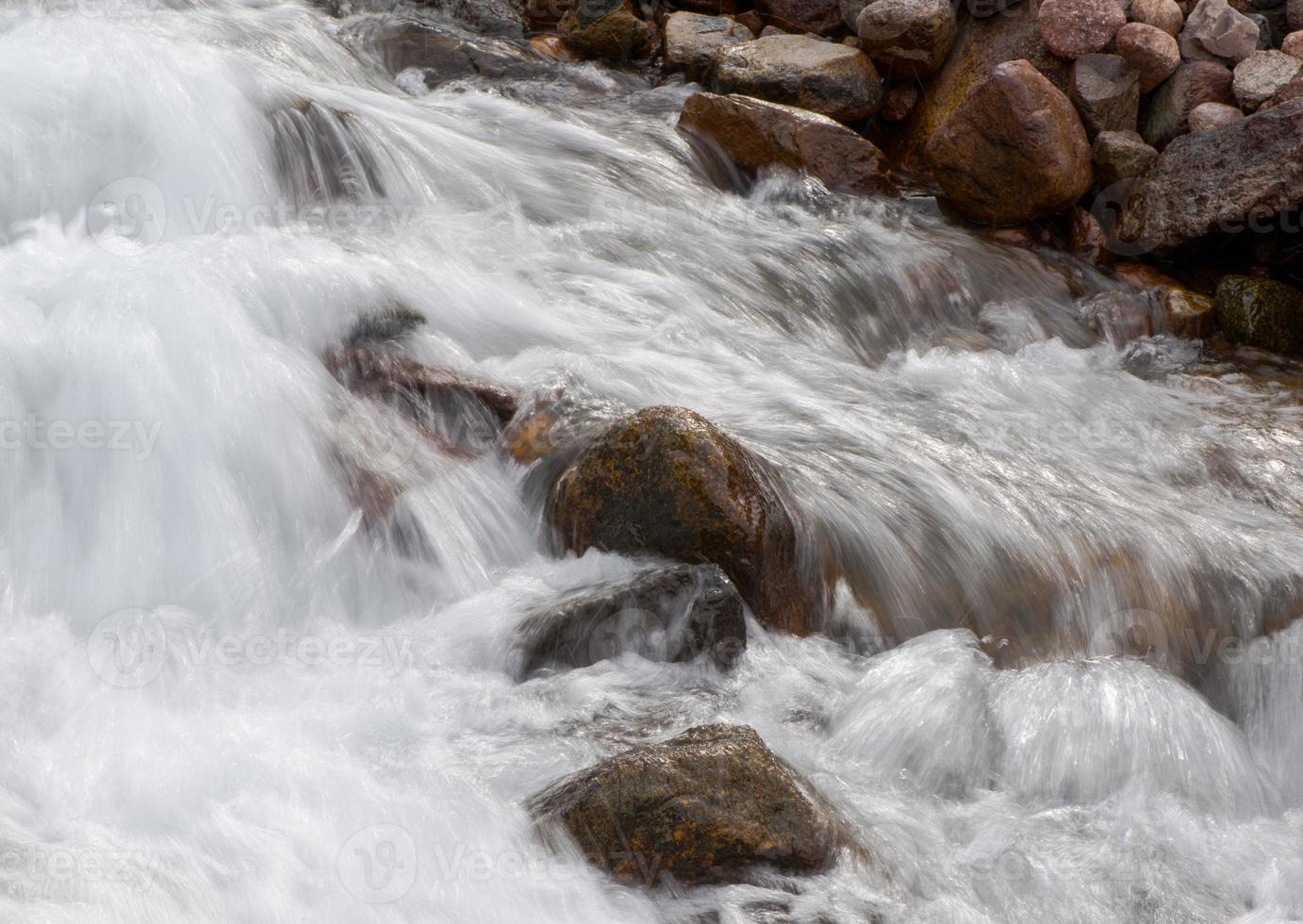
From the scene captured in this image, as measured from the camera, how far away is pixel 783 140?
7652 mm

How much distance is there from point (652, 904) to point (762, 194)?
18.1 ft

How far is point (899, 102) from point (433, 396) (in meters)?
5.39

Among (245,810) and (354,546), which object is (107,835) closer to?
(245,810)

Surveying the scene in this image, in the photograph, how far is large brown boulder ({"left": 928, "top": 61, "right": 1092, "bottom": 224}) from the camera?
23.4ft

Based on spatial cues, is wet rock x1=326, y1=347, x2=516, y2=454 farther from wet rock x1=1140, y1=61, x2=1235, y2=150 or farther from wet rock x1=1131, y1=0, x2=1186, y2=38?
wet rock x1=1131, y1=0, x2=1186, y2=38

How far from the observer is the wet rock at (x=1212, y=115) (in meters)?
7.62

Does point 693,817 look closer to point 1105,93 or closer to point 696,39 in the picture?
point 1105,93

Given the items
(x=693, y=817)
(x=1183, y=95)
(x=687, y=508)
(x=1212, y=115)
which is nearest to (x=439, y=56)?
(x=1183, y=95)

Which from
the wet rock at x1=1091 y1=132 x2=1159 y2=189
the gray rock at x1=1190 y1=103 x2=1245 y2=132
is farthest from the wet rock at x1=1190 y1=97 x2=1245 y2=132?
the wet rock at x1=1091 y1=132 x2=1159 y2=189

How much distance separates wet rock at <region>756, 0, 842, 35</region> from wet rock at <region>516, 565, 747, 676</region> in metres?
6.64

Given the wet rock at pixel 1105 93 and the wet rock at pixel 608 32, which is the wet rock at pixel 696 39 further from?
the wet rock at pixel 1105 93

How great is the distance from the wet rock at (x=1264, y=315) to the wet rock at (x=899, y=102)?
108 inches

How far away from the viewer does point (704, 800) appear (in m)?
2.98

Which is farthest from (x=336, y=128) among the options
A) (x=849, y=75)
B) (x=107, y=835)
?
(x=107, y=835)
